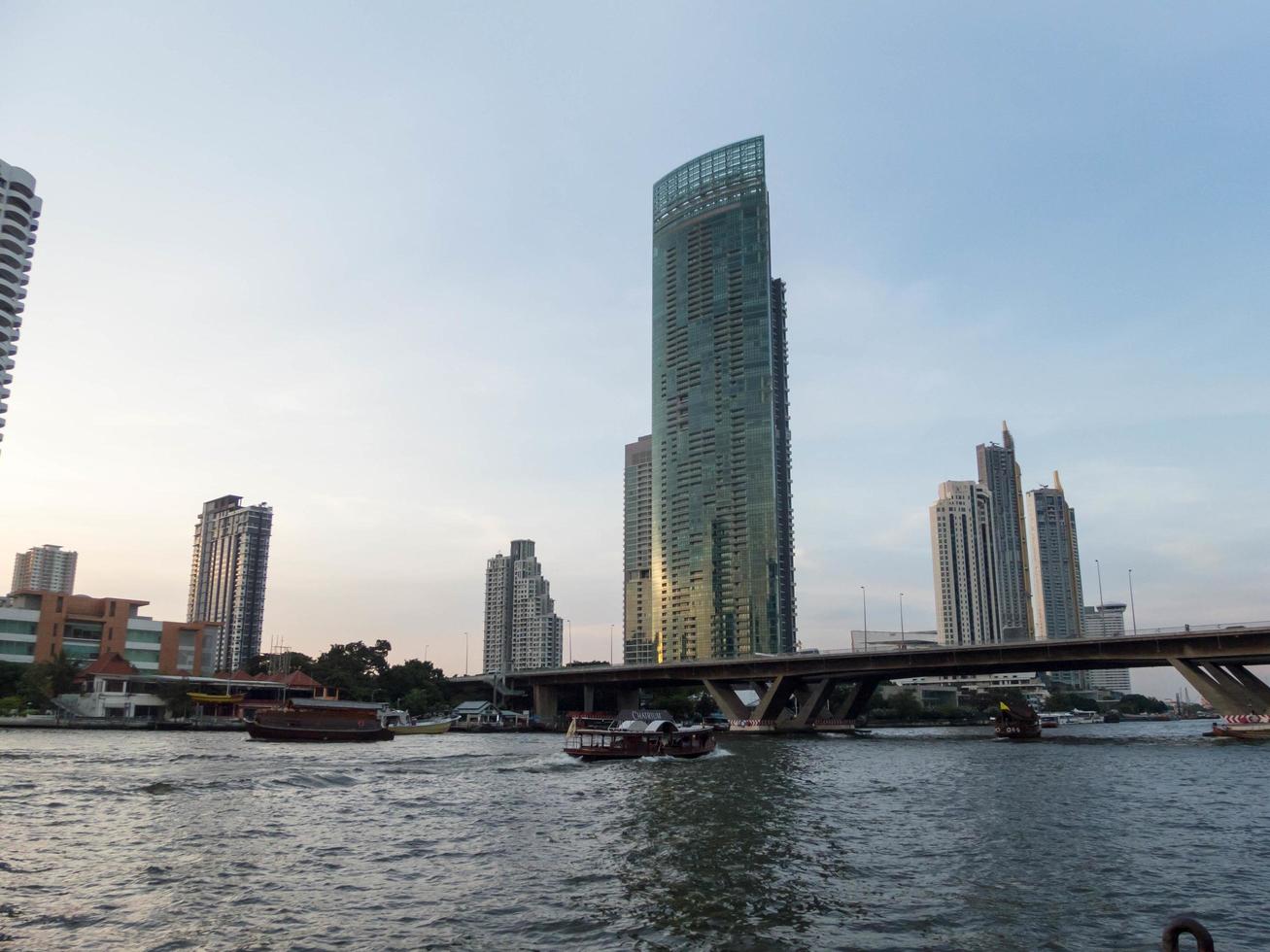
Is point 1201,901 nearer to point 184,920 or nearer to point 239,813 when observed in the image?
point 184,920

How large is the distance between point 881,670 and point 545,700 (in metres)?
69.0

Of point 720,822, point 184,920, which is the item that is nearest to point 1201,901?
point 720,822

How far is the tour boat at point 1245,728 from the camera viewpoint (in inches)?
3538

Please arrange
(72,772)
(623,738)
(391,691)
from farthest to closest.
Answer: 1. (391,691)
2. (623,738)
3. (72,772)

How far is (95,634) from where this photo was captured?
13488cm

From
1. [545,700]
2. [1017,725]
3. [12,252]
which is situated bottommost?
[1017,725]

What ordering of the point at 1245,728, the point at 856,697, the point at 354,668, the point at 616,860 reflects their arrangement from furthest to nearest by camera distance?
the point at 354,668
the point at 856,697
the point at 1245,728
the point at 616,860

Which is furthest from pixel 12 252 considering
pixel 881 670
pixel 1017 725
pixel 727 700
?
pixel 1017 725

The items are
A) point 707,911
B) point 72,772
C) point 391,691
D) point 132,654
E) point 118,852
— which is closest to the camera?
point 707,911

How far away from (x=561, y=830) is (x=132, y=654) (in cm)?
13026

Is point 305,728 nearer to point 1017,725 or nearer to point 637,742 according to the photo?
point 637,742

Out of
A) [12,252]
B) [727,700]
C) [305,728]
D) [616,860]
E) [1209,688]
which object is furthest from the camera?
[12,252]

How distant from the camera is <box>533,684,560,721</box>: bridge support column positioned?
162 meters

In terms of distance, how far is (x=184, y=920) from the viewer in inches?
774
